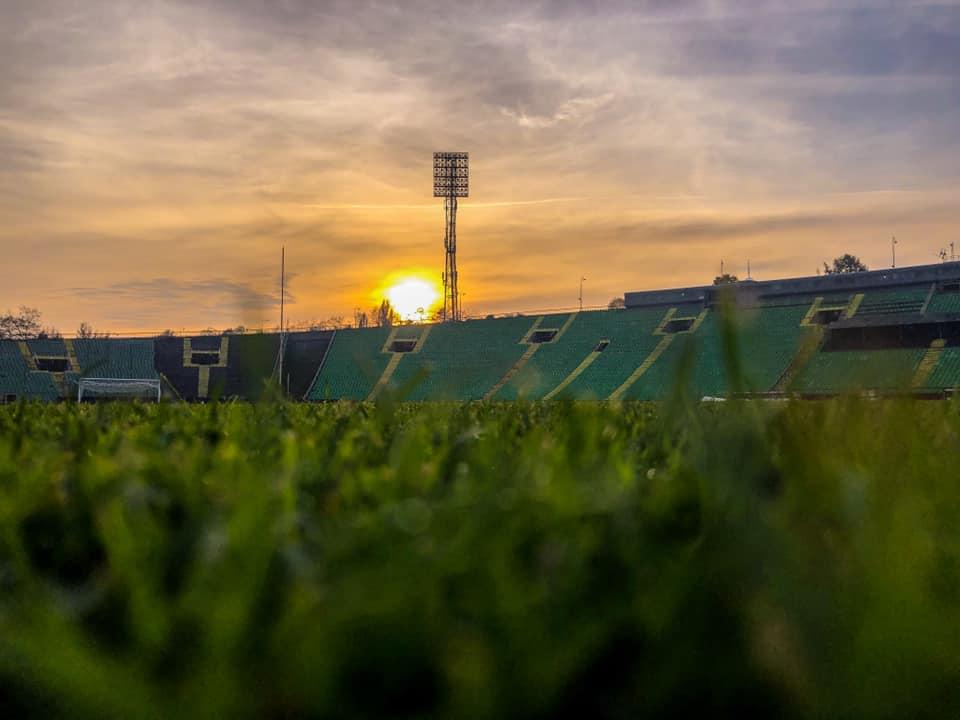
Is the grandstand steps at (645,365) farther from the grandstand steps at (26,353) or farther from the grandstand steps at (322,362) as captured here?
the grandstand steps at (26,353)

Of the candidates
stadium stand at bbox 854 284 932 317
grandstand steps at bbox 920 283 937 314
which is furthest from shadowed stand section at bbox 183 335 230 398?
grandstand steps at bbox 920 283 937 314

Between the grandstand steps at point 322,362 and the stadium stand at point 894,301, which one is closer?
the stadium stand at point 894,301

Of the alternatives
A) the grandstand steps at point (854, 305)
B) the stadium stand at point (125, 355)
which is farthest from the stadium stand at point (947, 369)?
the stadium stand at point (125, 355)

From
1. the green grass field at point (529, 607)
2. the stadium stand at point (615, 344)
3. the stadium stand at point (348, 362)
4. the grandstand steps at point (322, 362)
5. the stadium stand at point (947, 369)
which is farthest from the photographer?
the grandstand steps at point (322, 362)

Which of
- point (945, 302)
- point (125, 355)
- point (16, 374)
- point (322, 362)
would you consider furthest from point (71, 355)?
point (945, 302)

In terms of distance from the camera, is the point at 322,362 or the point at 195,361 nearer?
the point at 322,362

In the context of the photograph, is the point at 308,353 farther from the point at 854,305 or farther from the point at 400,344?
the point at 854,305

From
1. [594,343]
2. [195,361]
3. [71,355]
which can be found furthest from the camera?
[195,361]

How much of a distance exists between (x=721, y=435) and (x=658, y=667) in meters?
0.27

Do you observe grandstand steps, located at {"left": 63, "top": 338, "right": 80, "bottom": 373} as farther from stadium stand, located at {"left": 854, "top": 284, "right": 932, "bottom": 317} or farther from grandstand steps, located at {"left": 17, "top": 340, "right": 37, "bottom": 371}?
stadium stand, located at {"left": 854, "top": 284, "right": 932, "bottom": 317}

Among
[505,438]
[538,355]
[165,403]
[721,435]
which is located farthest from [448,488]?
[538,355]

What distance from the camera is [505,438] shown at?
181 centimetres

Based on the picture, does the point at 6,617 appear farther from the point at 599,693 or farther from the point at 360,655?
the point at 599,693

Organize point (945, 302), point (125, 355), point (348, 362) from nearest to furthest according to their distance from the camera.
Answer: point (945, 302), point (348, 362), point (125, 355)
